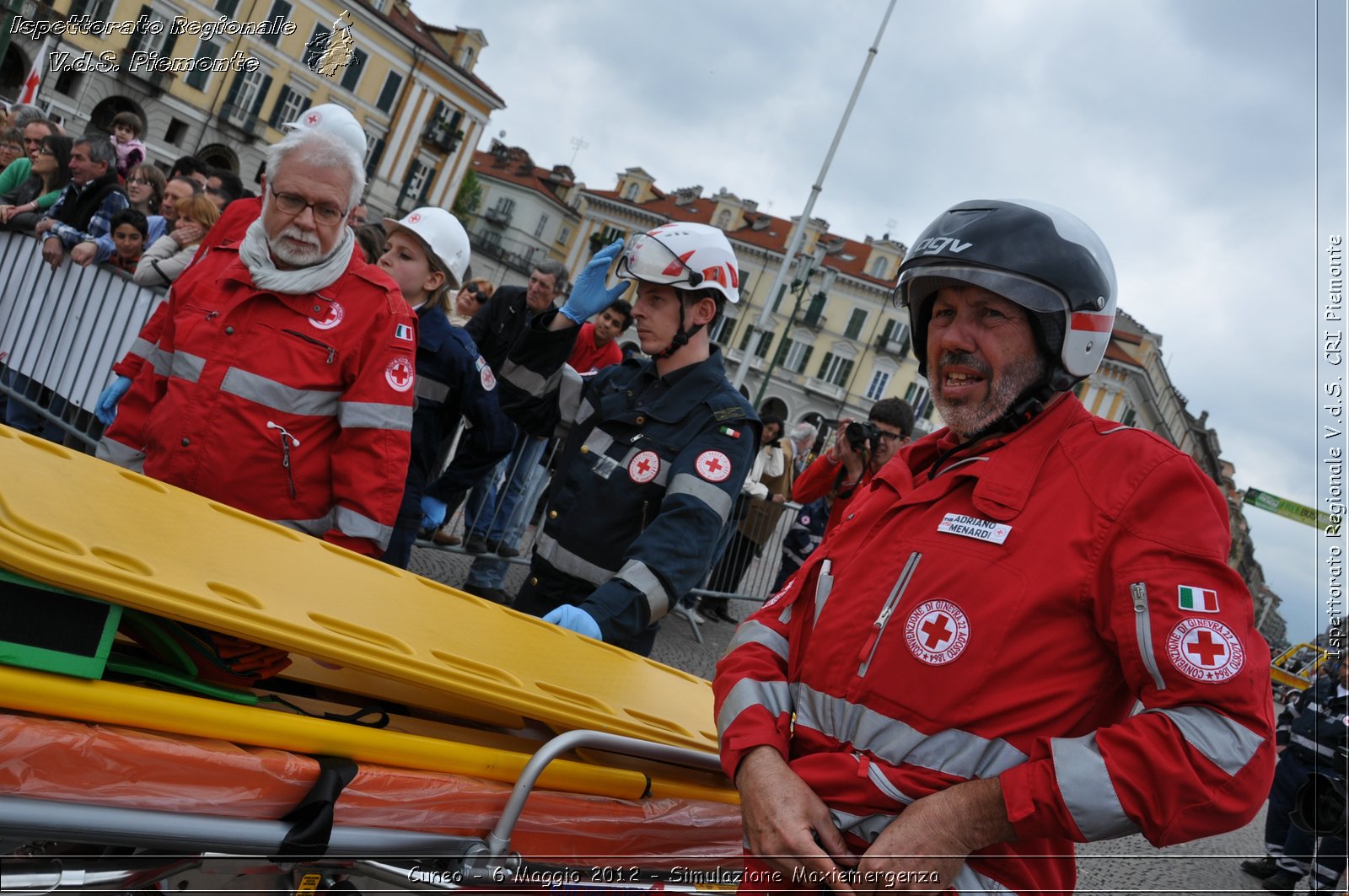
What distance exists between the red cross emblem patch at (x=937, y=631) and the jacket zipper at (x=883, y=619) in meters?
0.05

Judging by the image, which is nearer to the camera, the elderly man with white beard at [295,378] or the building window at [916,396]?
the elderly man with white beard at [295,378]

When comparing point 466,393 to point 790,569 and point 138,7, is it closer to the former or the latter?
point 790,569

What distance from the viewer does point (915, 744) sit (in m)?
1.85

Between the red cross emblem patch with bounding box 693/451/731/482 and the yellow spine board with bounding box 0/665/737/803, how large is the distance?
43.9 inches

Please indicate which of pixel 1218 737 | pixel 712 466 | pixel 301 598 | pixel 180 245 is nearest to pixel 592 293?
pixel 712 466

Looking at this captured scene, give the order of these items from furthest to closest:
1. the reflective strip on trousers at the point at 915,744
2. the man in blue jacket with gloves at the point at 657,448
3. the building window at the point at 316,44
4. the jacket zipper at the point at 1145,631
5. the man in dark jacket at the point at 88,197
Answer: the building window at the point at 316,44 → the man in dark jacket at the point at 88,197 → the man in blue jacket with gloves at the point at 657,448 → the reflective strip on trousers at the point at 915,744 → the jacket zipper at the point at 1145,631

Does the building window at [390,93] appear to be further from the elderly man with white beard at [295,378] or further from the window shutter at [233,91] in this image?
the elderly man with white beard at [295,378]

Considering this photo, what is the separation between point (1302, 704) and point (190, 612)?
33.1 feet

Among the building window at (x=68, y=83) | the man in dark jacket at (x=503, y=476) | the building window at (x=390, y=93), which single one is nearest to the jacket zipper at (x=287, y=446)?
the man in dark jacket at (x=503, y=476)

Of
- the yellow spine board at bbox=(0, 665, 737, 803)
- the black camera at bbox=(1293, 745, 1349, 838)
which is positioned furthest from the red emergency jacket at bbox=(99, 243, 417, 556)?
the black camera at bbox=(1293, 745, 1349, 838)

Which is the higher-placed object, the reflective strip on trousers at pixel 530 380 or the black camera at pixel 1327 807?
the reflective strip on trousers at pixel 530 380

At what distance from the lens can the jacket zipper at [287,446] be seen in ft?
10.1

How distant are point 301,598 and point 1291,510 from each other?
219 cm

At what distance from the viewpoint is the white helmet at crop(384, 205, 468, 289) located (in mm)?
4355
